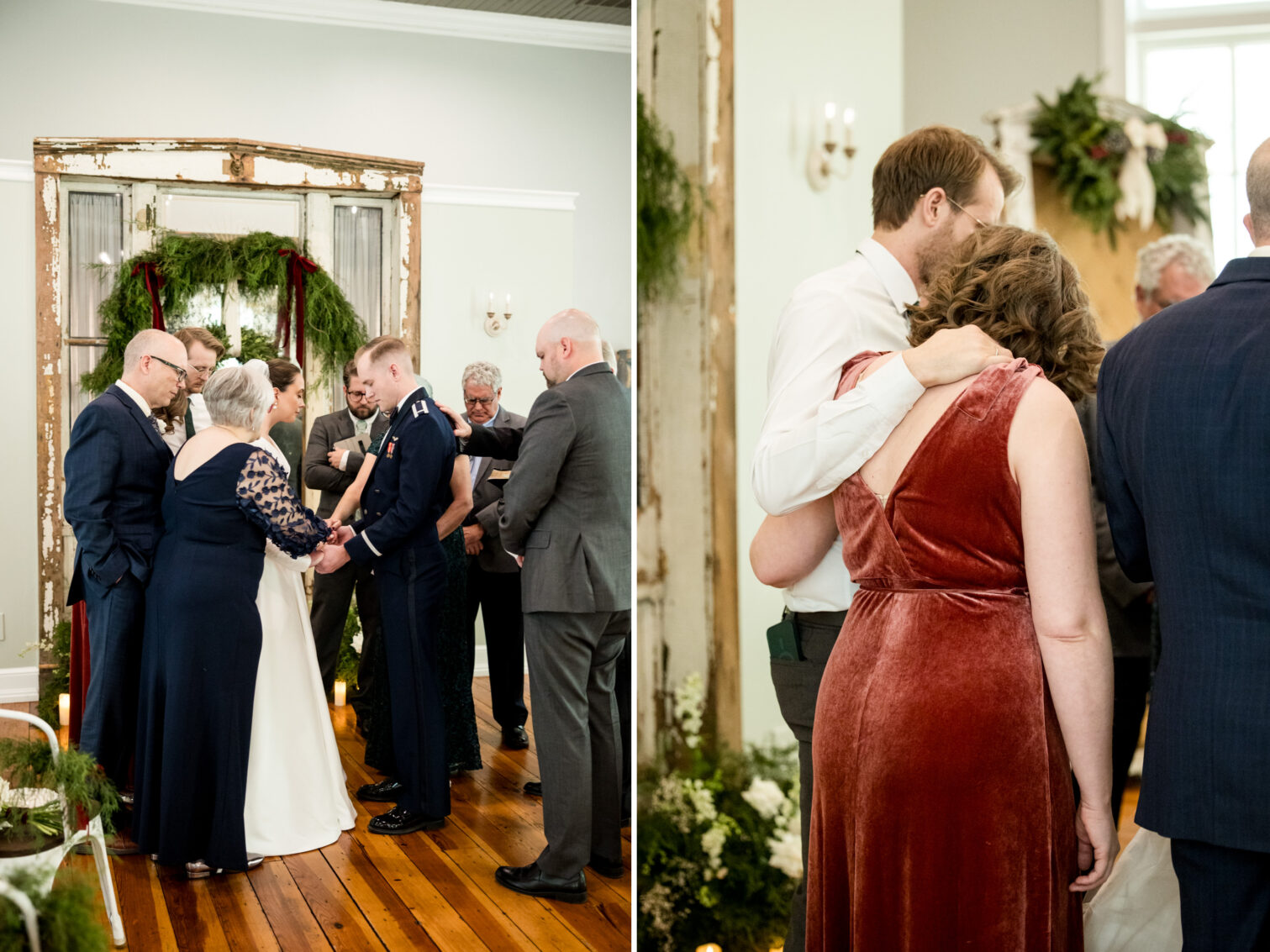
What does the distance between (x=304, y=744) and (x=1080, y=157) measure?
2992 millimetres

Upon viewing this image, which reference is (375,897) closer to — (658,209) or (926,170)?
(658,209)

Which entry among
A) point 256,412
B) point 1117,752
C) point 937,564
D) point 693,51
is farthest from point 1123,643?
point 256,412

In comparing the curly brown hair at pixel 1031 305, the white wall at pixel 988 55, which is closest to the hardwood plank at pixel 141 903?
the curly brown hair at pixel 1031 305

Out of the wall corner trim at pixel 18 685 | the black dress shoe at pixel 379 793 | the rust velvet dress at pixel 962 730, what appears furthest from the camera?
the wall corner trim at pixel 18 685

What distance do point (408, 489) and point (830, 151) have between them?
6.36 ft

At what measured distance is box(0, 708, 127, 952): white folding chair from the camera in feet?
5.80

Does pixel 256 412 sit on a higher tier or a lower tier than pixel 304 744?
higher

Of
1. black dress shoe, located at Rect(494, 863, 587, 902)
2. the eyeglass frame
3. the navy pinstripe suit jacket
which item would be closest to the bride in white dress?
black dress shoe, located at Rect(494, 863, 587, 902)

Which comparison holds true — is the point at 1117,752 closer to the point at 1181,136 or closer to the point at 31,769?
the point at 1181,136

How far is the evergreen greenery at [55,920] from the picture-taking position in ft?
5.82

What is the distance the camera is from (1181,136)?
2.19 meters

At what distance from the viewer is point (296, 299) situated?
19.9ft

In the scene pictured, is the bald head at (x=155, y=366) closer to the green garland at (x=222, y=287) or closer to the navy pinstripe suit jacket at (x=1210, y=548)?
the green garland at (x=222, y=287)

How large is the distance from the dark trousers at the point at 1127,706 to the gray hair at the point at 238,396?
8.62 feet
